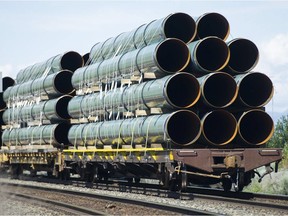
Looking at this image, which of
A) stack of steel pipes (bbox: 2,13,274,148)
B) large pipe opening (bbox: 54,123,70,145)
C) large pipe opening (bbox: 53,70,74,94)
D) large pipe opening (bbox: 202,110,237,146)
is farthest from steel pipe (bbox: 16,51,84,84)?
large pipe opening (bbox: 202,110,237,146)

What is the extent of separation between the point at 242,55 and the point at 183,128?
2999 mm

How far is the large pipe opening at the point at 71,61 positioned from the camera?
27.9 m

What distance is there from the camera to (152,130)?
18359mm

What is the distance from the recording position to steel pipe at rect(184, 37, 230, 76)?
18625 mm

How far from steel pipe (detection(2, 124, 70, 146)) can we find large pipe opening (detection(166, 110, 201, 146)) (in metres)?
8.91

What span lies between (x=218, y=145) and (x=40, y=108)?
486 inches

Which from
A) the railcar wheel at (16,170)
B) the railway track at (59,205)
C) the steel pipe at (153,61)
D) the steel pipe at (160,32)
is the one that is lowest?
the railway track at (59,205)

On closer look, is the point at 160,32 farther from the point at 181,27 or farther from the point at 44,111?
the point at 44,111

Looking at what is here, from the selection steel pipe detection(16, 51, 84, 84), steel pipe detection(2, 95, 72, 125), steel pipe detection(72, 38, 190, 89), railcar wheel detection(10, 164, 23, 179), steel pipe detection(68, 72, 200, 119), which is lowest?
railcar wheel detection(10, 164, 23, 179)

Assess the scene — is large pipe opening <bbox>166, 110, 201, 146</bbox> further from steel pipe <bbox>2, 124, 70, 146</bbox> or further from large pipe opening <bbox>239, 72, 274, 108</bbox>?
steel pipe <bbox>2, 124, 70, 146</bbox>

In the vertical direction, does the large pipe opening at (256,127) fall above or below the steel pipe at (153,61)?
A: below

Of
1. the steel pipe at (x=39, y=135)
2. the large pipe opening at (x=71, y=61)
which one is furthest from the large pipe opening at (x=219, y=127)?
the large pipe opening at (x=71, y=61)

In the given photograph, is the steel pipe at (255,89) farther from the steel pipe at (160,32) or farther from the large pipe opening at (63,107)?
the large pipe opening at (63,107)

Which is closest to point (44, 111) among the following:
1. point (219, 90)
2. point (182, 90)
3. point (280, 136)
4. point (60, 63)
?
point (60, 63)
